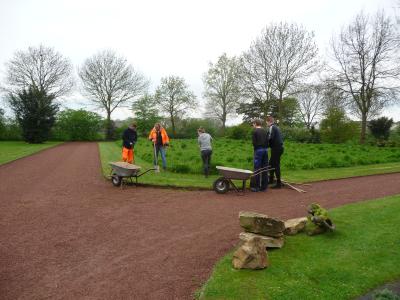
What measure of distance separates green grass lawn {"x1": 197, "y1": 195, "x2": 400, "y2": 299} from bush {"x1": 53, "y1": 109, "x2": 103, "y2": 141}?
47422mm

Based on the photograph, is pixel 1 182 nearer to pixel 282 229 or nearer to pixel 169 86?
pixel 282 229

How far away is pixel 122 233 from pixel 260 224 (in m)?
2.62

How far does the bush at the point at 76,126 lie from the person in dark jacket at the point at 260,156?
43.2 meters

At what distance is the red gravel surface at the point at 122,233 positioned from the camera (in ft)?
15.6

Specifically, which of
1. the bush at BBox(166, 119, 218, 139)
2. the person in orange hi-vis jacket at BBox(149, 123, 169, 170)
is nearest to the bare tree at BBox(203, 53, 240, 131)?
the bush at BBox(166, 119, 218, 139)

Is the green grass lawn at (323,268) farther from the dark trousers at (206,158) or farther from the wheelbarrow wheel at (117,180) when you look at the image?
Result: the wheelbarrow wheel at (117,180)

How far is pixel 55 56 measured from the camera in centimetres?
4912

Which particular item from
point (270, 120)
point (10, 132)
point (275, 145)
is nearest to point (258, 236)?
point (275, 145)

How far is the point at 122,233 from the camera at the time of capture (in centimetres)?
679

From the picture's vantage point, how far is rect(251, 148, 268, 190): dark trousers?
10828 mm

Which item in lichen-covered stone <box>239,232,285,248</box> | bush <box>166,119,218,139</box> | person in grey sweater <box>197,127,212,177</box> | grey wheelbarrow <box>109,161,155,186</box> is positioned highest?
bush <box>166,119,218,139</box>

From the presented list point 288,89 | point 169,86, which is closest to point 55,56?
point 169,86

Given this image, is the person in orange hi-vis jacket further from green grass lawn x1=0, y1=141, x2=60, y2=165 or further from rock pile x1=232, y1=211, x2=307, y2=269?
green grass lawn x1=0, y1=141, x2=60, y2=165

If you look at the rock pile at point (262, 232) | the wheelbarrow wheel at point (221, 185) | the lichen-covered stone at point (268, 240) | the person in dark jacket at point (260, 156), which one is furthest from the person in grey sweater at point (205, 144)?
the lichen-covered stone at point (268, 240)
